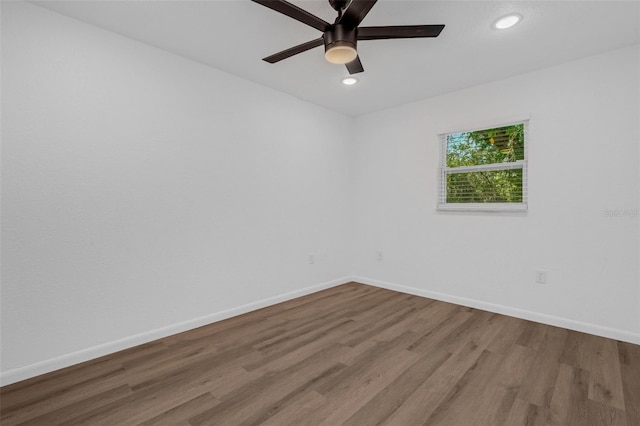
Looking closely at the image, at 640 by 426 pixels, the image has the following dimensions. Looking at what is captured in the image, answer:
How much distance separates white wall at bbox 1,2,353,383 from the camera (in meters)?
2.04

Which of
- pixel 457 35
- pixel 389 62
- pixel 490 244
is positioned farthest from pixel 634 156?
pixel 389 62

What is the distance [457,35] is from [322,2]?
1139 mm

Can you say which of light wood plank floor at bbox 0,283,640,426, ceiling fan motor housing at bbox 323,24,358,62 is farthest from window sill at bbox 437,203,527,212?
ceiling fan motor housing at bbox 323,24,358,62

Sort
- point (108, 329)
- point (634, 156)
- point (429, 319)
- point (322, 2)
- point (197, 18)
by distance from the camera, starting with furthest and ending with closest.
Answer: point (429, 319)
point (634, 156)
point (108, 329)
point (197, 18)
point (322, 2)

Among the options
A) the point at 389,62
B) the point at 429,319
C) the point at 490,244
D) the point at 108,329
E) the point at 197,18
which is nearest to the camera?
the point at 197,18

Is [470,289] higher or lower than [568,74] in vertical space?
lower

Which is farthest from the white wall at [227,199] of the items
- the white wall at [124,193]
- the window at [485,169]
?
the window at [485,169]

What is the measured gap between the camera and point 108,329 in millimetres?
2373

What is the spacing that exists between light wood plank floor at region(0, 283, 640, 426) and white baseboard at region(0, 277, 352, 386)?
61mm

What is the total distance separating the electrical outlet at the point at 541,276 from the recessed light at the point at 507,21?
2.24 meters

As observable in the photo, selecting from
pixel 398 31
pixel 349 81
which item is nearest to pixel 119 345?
pixel 398 31

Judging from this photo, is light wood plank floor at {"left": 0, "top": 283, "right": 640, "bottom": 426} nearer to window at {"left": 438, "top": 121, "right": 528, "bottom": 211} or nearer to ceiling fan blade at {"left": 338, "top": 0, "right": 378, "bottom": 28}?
window at {"left": 438, "top": 121, "right": 528, "bottom": 211}

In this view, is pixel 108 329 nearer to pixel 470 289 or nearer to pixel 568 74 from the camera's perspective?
pixel 470 289

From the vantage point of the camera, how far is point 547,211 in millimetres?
2949
